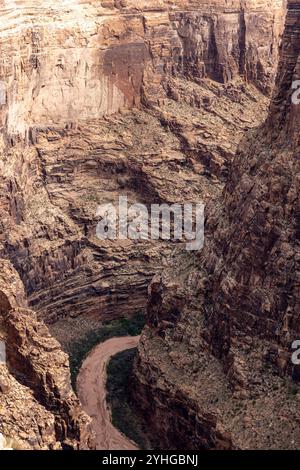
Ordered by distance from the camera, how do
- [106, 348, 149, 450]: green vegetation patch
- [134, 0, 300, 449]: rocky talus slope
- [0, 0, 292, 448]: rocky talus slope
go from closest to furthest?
[134, 0, 300, 449]: rocky talus slope < [106, 348, 149, 450]: green vegetation patch < [0, 0, 292, 448]: rocky talus slope

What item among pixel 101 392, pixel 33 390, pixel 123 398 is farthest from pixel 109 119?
pixel 33 390

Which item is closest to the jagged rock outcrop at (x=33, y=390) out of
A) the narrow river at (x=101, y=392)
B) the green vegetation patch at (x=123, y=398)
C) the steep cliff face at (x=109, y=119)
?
the narrow river at (x=101, y=392)

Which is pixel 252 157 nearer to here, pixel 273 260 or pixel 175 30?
pixel 273 260

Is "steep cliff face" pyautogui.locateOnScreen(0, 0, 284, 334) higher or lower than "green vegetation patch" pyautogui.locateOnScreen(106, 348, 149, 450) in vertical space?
higher

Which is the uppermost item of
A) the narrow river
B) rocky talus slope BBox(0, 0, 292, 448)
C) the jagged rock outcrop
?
rocky talus slope BBox(0, 0, 292, 448)

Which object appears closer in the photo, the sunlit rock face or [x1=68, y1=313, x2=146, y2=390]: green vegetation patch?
[x1=68, y1=313, x2=146, y2=390]: green vegetation patch

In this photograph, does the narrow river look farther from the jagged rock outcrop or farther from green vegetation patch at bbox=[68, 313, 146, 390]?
the jagged rock outcrop

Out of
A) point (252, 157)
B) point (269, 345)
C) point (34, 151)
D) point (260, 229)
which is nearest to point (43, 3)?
point (34, 151)

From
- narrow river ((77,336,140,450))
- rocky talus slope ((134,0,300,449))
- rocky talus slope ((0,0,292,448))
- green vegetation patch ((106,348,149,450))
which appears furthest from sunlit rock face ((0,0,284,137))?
rocky talus slope ((134,0,300,449))
